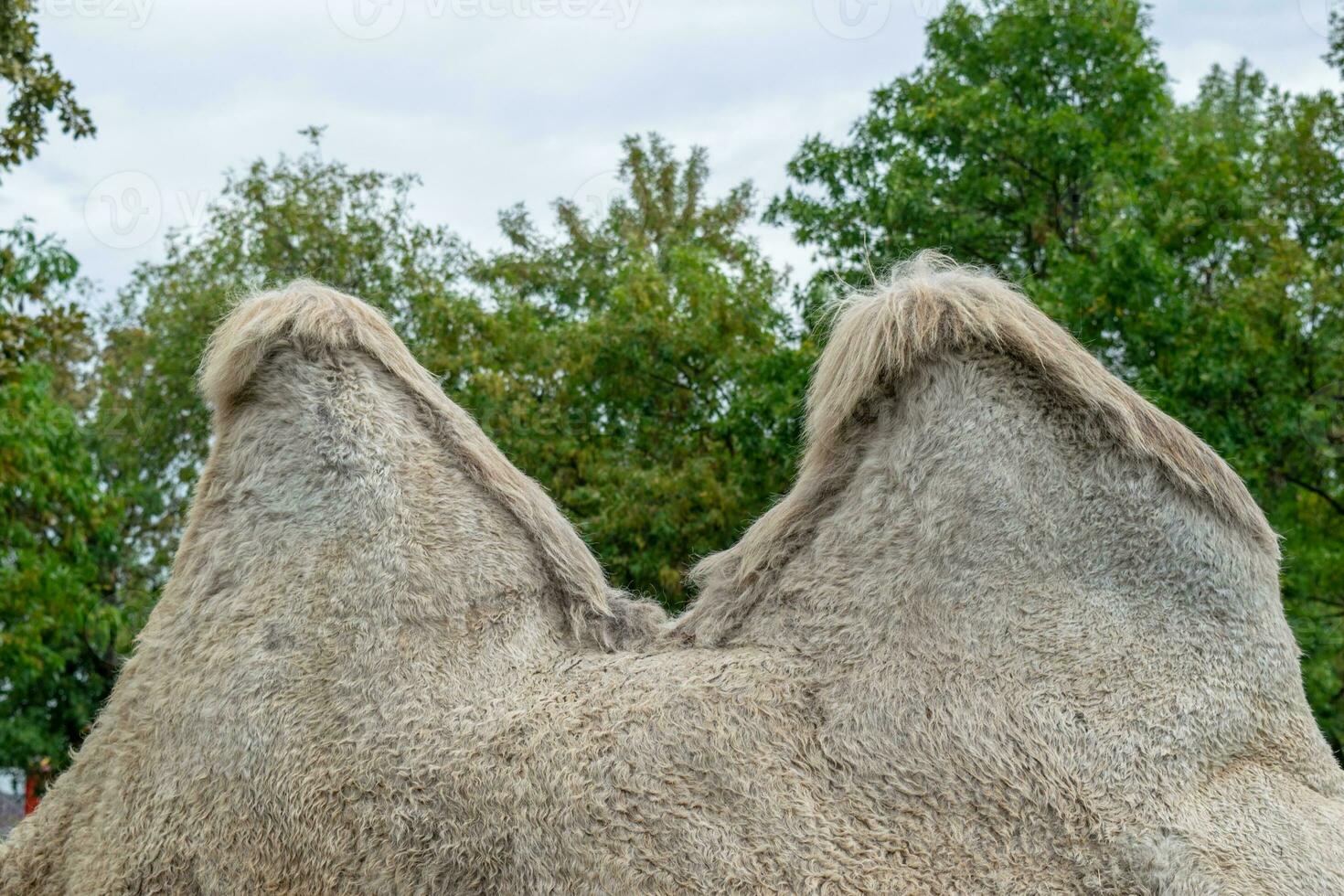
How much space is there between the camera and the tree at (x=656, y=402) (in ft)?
38.4

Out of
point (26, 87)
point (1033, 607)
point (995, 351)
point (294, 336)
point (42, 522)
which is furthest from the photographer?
point (42, 522)

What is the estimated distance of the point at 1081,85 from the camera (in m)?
12.9

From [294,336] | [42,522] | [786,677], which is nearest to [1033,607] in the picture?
[786,677]

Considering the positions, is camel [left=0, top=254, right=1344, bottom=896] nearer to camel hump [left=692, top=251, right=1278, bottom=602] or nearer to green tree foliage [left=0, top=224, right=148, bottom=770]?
camel hump [left=692, top=251, right=1278, bottom=602]

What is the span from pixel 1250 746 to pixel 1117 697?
1.15ft

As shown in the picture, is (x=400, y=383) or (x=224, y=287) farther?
(x=224, y=287)

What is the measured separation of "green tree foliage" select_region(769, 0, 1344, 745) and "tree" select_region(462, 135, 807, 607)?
1255 mm

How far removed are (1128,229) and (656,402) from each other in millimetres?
5559

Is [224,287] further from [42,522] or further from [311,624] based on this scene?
[311,624]

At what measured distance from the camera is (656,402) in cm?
1384

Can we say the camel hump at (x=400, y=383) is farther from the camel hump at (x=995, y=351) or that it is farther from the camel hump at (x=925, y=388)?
the camel hump at (x=995, y=351)

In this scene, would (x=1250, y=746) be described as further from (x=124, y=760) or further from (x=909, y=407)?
(x=124, y=760)

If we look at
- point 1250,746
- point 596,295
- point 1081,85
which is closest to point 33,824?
point 1250,746

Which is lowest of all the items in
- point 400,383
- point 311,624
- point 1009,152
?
point 311,624
